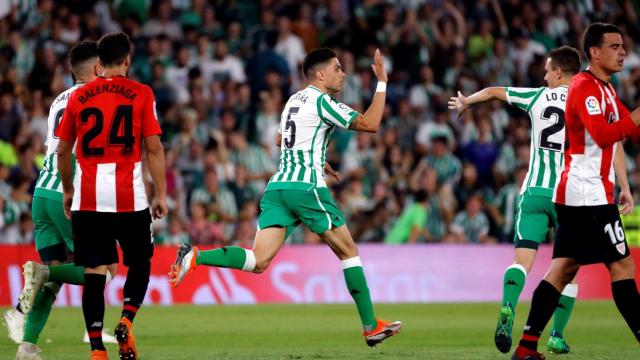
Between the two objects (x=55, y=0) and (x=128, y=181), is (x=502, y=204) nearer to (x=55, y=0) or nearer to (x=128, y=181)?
(x=55, y=0)

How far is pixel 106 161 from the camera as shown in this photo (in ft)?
28.1

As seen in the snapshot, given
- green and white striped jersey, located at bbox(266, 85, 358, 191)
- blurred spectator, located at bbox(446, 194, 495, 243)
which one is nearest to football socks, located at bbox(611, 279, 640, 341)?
green and white striped jersey, located at bbox(266, 85, 358, 191)

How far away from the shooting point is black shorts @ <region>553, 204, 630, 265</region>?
838cm

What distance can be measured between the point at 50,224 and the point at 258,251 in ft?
5.97

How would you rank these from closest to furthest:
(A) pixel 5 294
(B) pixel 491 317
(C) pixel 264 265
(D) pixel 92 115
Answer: (D) pixel 92 115 → (C) pixel 264 265 → (B) pixel 491 317 → (A) pixel 5 294

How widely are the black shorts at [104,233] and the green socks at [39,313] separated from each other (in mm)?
1061

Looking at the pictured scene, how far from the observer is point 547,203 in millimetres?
10195

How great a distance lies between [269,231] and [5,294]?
25.5 feet

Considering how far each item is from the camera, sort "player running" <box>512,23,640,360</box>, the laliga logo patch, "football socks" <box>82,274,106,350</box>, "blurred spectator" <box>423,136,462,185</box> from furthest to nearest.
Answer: "blurred spectator" <box>423,136,462,185</box>, "football socks" <box>82,274,106,350</box>, "player running" <box>512,23,640,360</box>, the laliga logo patch

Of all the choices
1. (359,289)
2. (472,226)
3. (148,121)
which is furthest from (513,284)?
(472,226)

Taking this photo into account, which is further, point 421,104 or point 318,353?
point 421,104

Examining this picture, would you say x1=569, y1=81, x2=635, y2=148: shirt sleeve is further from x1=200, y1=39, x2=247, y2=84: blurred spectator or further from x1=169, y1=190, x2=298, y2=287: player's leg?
x1=200, y1=39, x2=247, y2=84: blurred spectator

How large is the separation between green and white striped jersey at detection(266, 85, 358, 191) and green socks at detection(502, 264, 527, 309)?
1690mm

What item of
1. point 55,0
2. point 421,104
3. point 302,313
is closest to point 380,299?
point 302,313
